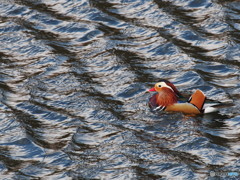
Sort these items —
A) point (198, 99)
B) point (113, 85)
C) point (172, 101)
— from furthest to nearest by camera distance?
point (113, 85) → point (172, 101) → point (198, 99)

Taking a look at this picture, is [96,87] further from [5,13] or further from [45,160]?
[5,13]

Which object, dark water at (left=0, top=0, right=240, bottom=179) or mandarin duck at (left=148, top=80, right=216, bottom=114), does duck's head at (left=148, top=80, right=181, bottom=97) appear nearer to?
mandarin duck at (left=148, top=80, right=216, bottom=114)

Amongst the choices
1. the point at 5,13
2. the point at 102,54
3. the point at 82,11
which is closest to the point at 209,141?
the point at 102,54

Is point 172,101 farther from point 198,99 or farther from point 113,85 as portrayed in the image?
point 113,85

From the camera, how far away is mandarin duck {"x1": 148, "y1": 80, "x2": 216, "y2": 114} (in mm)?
14656

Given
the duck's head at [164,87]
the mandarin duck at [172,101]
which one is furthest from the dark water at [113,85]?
the duck's head at [164,87]

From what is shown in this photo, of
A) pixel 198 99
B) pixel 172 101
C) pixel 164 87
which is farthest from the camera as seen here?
pixel 164 87

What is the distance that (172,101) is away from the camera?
49.7ft

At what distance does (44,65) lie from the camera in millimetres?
17766

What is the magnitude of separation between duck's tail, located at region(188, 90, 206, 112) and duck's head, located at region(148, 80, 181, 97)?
55 cm

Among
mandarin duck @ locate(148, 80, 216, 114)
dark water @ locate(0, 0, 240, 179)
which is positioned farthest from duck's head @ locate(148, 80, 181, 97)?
dark water @ locate(0, 0, 240, 179)

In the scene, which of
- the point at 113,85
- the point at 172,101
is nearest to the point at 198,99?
the point at 172,101

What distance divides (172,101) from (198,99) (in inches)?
28.9

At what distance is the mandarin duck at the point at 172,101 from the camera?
577 inches
